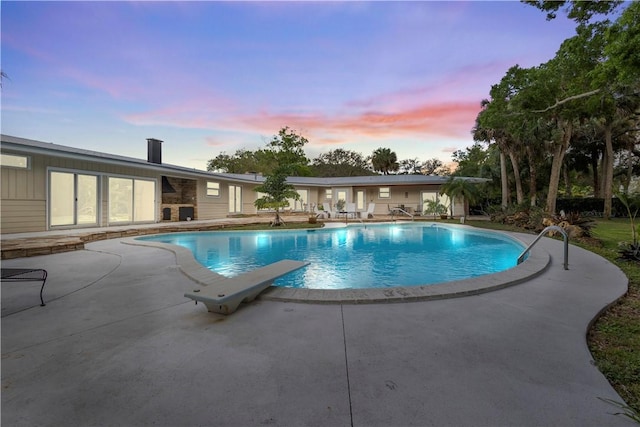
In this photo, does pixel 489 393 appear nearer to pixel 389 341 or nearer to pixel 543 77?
pixel 389 341

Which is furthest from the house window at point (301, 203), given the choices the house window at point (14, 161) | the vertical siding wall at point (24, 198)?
the house window at point (14, 161)

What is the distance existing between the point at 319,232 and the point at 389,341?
10740 mm

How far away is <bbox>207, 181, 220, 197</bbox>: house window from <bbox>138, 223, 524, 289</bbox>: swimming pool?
19.4 feet

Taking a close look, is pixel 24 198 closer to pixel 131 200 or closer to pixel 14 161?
pixel 14 161

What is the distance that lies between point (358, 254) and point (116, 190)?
36.5 feet

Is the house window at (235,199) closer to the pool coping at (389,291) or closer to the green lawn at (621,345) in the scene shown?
the pool coping at (389,291)

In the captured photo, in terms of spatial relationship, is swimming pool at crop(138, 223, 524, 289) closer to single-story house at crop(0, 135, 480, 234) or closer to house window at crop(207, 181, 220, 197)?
single-story house at crop(0, 135, 480, 234)

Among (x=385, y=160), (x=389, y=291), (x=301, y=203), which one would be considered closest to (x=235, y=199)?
(x=301, y=203)

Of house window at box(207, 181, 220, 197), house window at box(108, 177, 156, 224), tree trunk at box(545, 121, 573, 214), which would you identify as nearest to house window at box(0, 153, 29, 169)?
house window at box(108, 177, 156, 224)

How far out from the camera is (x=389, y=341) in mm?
2453

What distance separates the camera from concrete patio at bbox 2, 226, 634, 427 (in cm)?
162

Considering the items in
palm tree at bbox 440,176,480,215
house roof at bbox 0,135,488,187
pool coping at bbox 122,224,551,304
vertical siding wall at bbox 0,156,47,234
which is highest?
house roof at bbox 0,135,488,187

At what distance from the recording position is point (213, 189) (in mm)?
17609

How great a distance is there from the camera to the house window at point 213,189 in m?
17.2
